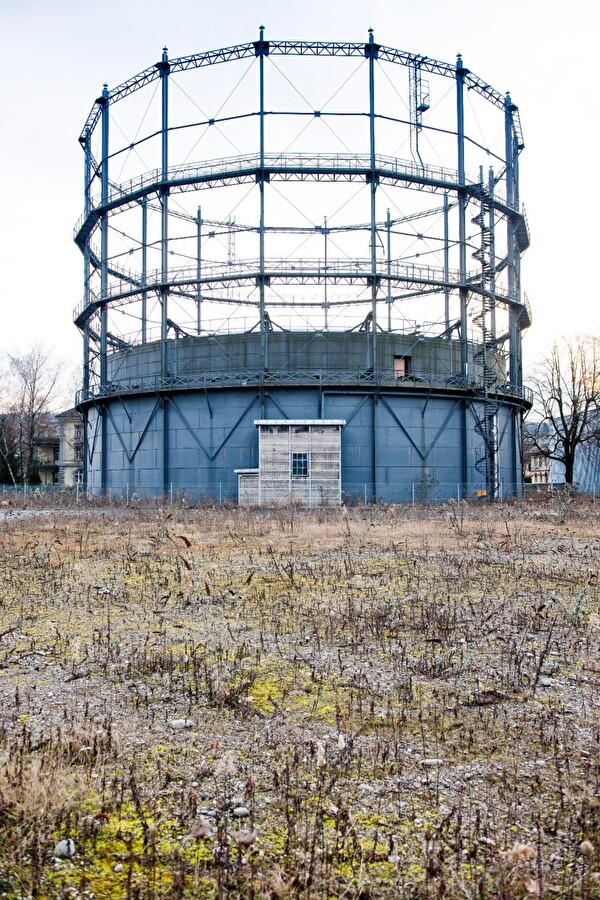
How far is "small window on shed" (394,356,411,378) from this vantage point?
30438mm

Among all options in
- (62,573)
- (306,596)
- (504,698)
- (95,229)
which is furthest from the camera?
(95,229)

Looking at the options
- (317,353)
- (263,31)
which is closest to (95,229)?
(263,31)

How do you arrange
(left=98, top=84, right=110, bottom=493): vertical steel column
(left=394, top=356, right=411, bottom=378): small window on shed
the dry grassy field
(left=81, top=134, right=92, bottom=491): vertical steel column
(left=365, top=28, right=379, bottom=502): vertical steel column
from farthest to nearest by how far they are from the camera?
(left=81, top=134, right=92, bottom=491): vertical steel column, (left=98, top=84, right=110, bottom=493): vertical steel column, (left=394, top=356, right=411, bottom=378): small window on shed, (left=365, top=28, right=379, bottom=502): vertical steel column, the dry grassy field

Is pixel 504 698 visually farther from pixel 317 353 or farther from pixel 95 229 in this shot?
pixel 95 229

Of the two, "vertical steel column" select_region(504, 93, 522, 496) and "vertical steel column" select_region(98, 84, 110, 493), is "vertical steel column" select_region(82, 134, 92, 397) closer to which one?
"vertical steel column" select_region(98, 84, 110, 493)

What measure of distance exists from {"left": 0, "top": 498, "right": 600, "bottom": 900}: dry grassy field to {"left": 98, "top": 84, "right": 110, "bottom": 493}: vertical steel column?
26629mm

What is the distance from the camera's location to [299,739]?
12.8 feet

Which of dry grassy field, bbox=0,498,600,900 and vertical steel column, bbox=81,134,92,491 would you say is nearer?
dry grassy field, bbox=0,498,600,900

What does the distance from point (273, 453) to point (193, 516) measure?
8.61 metres

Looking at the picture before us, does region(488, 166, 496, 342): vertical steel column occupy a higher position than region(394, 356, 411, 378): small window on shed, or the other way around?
region(488, 166, 496, 342): vertical steel column

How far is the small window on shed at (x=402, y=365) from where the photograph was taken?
1198 inches

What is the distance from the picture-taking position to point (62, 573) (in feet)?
31.6

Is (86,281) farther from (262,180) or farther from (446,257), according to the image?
(446,257)

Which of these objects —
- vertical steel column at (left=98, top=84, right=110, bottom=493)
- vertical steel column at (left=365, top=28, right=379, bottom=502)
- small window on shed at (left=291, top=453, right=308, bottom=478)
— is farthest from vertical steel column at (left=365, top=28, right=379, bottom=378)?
vertical steel column at (left=98, top=84, right=110, bottom=493)
